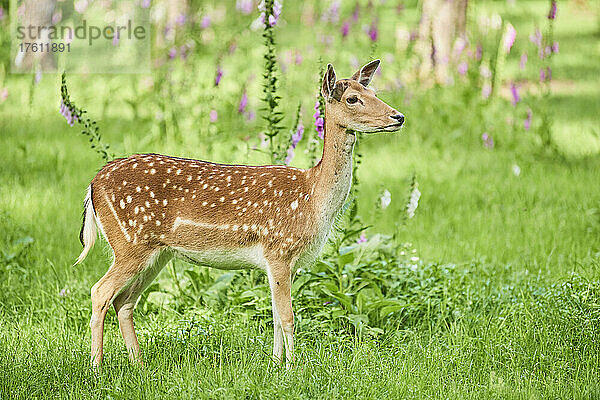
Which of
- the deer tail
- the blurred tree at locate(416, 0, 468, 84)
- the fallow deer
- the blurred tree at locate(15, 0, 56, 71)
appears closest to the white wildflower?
the fallow deer

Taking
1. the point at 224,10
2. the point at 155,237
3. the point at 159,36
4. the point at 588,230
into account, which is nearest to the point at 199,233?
the point at 155,237

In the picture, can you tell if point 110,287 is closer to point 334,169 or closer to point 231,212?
point 231,212

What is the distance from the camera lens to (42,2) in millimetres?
12227

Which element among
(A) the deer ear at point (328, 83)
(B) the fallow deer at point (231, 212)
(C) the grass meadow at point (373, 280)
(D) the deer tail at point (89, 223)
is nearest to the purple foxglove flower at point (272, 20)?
(C) the grass meadow at point (373, 280)

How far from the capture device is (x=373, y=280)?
227 inches

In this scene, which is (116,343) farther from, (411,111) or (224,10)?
(224,10)

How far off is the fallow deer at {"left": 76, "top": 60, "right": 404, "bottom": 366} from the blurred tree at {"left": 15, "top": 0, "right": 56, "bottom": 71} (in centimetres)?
780

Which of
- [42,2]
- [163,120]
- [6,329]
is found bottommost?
[6,329]

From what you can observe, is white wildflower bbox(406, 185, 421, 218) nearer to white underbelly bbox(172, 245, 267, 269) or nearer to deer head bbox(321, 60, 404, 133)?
deer head bbox(321, 60, 404, 133)

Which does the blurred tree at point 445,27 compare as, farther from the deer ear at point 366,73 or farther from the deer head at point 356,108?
the deer head at point 356,108

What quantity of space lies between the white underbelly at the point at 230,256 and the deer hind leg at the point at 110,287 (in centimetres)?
24

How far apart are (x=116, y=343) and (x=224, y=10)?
1271 cm

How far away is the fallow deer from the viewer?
4.62 meters

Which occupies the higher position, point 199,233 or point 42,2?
point 42,2
